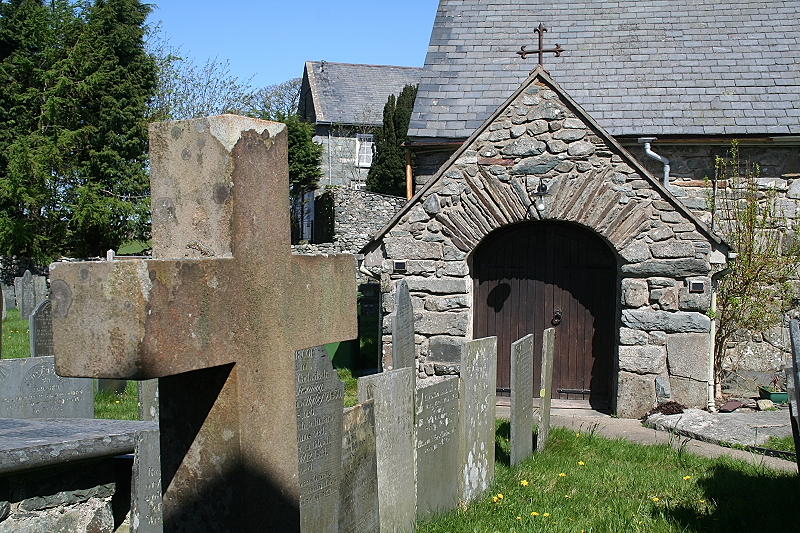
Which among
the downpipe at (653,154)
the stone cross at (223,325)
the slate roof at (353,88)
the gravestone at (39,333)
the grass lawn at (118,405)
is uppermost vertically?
the slate roof at (353,88)

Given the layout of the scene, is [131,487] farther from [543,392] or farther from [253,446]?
[543,392]

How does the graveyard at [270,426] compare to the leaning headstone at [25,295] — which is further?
the leaning headstone at [25,295]

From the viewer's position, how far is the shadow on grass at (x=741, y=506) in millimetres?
5355

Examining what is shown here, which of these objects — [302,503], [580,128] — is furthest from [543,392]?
[302,503]

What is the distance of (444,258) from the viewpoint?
973 centimetres

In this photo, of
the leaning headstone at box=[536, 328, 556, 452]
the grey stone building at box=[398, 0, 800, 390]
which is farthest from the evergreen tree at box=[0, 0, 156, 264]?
the leaning headstone at box=[536, 328, 556, 452]

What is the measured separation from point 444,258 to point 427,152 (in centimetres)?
272

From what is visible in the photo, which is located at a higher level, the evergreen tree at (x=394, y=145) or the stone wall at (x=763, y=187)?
the evergreen tree at (x=394, y=145)

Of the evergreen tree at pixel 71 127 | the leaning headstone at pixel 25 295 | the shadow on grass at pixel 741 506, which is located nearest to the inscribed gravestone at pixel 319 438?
the shadow on grass at pixel 741 506

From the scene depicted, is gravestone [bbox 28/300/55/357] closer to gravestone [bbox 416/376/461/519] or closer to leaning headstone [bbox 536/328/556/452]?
gravestone [bbox 416/376/461/519]

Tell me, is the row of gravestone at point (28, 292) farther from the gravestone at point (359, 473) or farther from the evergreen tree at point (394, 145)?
the gravestone at point (359, 473)

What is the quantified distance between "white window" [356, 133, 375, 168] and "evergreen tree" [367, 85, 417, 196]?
5113mm

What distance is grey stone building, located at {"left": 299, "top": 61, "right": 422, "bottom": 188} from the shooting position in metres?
35.5

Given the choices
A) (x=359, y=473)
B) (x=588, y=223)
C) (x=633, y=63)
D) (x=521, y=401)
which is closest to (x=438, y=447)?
(x=359, y=473)
